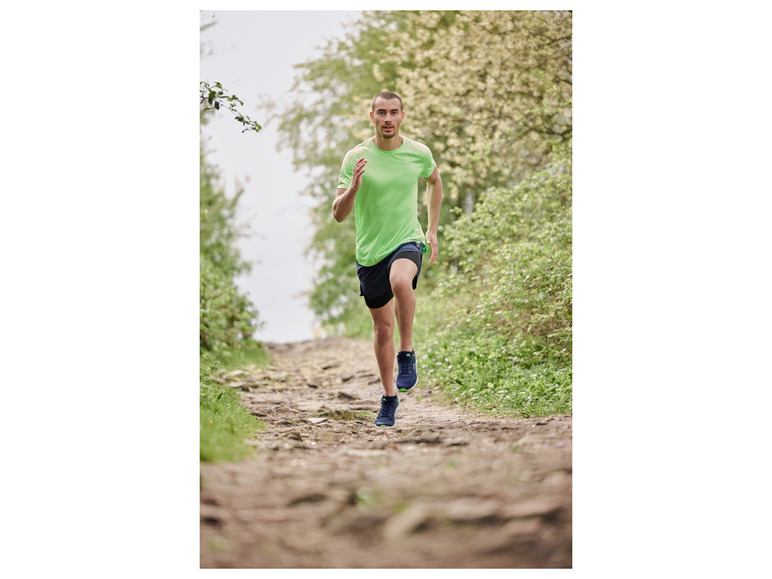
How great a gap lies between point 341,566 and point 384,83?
722 cm

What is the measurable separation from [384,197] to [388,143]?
285 millimetres

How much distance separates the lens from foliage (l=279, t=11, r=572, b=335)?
18.8 ft

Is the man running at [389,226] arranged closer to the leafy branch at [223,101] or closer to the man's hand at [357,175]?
the man's hand at [357,175]

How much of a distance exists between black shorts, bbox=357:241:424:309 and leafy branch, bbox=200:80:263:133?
957 mm

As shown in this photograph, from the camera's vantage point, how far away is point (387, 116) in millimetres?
3596

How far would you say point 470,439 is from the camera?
3.04 meters

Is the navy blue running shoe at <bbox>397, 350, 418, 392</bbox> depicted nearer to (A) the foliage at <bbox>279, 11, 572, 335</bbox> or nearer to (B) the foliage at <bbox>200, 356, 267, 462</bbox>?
(B) the foliage at <bbox>200, 356, 267, 462</bbox>

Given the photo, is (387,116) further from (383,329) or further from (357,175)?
(383,329)

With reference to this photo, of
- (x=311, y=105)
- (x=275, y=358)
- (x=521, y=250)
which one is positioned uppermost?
(x=311, y=105)

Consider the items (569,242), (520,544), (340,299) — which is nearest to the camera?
(520,544)

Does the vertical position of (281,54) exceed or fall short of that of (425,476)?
it exceeds it

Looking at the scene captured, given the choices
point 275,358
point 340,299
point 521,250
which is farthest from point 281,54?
point 340,299

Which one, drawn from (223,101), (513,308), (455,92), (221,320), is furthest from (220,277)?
(223,101)
